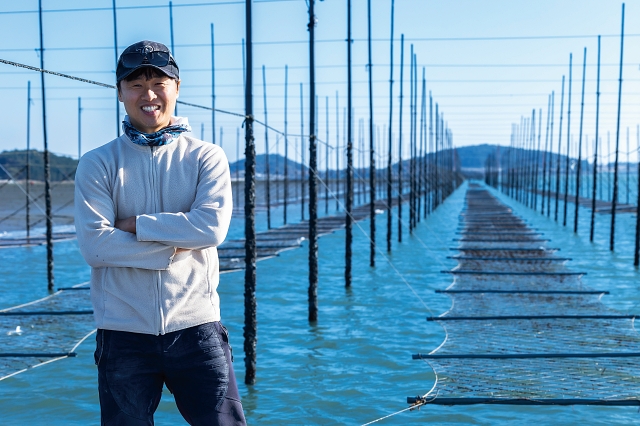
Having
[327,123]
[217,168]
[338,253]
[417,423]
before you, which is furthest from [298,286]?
[327,123]

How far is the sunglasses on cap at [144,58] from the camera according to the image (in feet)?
8.06

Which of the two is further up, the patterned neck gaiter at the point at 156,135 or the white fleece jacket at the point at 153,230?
the patterned neck gaiter at the point at 156,135

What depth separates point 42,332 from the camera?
9.63 metres

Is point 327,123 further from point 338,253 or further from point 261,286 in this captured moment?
point 261,286

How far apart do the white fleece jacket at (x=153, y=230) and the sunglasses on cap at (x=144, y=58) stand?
0.26 meters

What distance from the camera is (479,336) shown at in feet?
29.1

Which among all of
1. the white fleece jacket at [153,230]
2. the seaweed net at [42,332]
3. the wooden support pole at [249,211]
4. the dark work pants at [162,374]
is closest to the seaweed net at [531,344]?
the wooden support pole at [249,211]

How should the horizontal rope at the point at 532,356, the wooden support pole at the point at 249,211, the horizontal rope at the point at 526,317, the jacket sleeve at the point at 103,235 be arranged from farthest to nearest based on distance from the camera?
1. the horizontal rope at the point at 526,317
2. the horizontal rope at the point at 532,356
3. the wooden support pole at the point at 249,211
4. the jacket sleeve at the point at 103,235

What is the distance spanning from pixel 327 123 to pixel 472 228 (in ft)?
49.3

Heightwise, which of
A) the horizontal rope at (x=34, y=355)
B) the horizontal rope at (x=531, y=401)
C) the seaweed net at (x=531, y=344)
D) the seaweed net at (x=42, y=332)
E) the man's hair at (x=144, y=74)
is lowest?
the seaweed net at (x=42, y=332)

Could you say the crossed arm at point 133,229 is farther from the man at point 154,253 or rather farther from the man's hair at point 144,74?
the man's hair at point 144,74

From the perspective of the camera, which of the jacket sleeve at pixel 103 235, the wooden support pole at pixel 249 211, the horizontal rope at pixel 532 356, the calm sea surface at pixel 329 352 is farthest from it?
the horizontal rope at pixel 532 356

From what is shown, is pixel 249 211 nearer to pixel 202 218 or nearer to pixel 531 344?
pixel 531 344

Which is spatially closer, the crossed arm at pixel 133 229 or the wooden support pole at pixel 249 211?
the crossed arm at pixel 133 229
